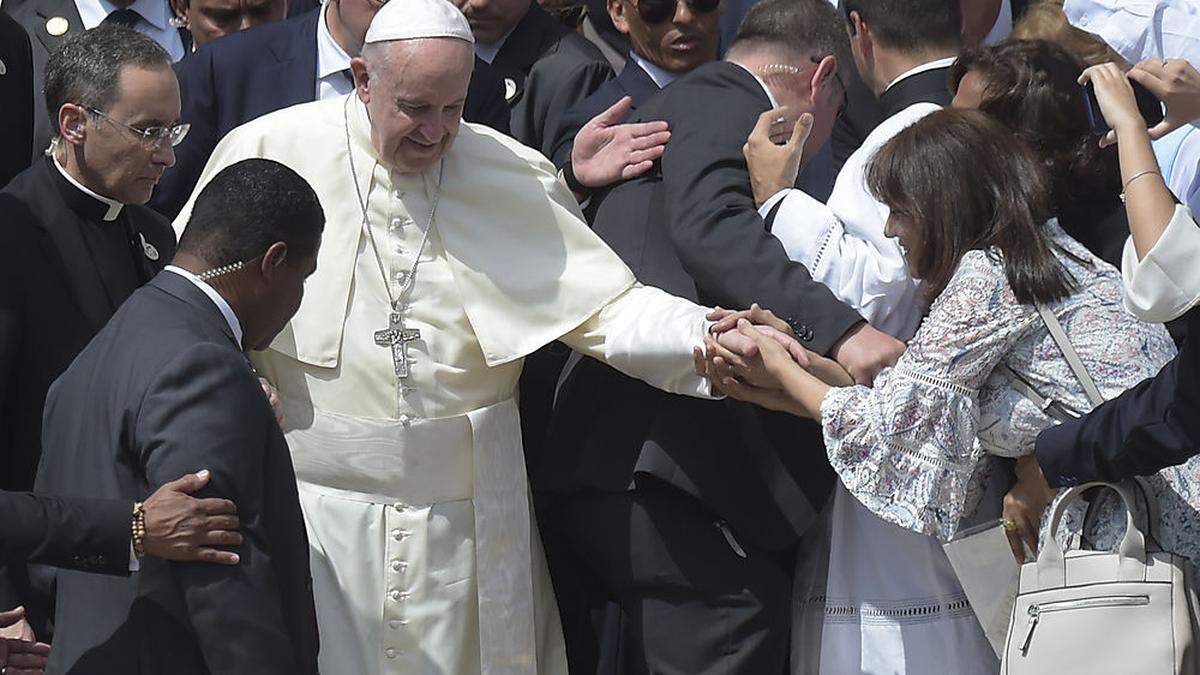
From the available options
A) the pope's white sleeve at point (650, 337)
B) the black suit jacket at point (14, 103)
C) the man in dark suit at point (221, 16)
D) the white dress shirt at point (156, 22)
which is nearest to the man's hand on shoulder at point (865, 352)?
the pope's white sleeve at point (650, 337)

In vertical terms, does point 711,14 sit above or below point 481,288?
above

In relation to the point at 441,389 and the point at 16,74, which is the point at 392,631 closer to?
the point at 441,389

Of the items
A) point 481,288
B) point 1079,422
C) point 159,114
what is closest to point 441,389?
point 481,288

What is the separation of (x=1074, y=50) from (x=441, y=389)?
1726mm

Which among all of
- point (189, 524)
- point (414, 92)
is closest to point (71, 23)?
point (414, 92)

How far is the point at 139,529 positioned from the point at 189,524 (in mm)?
105

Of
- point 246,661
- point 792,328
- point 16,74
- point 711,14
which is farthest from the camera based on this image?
point 711,14

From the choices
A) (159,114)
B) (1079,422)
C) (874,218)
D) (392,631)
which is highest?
(159,114)

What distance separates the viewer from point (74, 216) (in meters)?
4.72

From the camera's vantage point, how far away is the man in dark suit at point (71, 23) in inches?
243

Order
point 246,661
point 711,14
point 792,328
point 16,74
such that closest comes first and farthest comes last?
1. point 246,661
2. point 792,328
3. point 16,74
4. point 711,14

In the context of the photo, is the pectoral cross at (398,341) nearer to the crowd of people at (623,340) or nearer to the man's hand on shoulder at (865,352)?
the crowd of people at (623,340)

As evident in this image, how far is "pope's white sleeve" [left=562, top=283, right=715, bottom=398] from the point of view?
183 inches

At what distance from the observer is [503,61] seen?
20.6 feet
